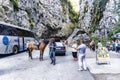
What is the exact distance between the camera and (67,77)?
12484 mm

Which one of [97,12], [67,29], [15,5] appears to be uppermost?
[15,5]

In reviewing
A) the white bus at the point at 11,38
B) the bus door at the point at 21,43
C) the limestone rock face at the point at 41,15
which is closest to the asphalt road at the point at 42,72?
the white bus at the point at 11,38

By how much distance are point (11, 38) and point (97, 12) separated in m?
30.9

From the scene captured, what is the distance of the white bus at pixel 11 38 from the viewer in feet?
80.1

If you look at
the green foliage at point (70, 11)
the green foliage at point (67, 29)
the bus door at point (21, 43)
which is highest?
the green foliage at point (70, 11)

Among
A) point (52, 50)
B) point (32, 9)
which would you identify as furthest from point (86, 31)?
point (52, 50)

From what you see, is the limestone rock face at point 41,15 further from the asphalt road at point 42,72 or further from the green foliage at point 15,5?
the asphalt road at point 42,72

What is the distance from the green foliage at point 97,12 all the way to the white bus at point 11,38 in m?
23.7

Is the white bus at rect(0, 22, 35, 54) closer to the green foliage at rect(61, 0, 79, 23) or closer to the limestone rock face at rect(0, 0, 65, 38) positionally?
the limestone rock face at rect(0, 0, 65, 38)

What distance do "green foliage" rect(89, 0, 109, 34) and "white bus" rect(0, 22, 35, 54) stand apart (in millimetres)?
23702

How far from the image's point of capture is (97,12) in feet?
178

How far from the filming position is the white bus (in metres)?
24.4

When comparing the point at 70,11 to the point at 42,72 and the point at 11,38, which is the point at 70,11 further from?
the point at 42,72

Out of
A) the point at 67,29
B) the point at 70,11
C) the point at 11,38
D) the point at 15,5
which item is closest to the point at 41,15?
the point at 67,29
